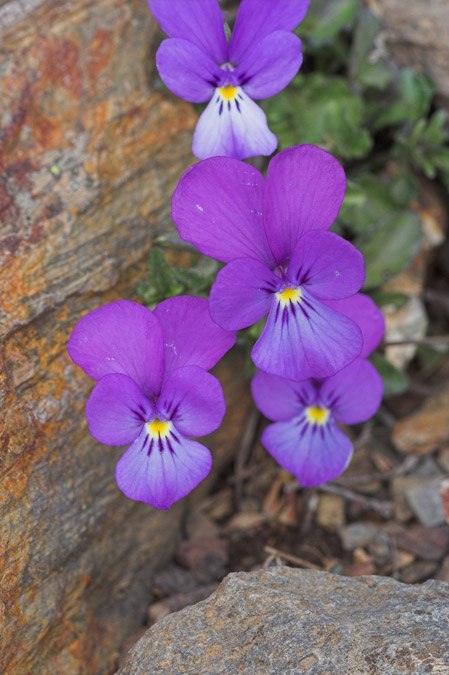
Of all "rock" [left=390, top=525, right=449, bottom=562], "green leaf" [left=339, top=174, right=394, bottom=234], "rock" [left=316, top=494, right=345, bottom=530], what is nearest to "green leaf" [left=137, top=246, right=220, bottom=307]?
"green leaf" [left=339, top=174, right=394, bottom=234]

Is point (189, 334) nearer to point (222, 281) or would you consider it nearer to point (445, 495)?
point (222, 281)

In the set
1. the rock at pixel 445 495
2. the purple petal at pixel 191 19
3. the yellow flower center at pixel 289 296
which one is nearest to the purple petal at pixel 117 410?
the yellow flower center at pixel 289 296

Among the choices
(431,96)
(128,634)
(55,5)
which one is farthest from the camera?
(431,96)

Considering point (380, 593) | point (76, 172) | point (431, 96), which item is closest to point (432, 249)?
point (431, 96)

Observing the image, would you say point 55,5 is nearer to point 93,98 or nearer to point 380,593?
point 93,98

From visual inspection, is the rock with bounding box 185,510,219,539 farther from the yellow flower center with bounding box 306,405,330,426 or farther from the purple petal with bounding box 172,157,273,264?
the purple petal with bounding box 172,157,273,264

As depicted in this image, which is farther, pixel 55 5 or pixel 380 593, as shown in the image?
pixel 55 5
